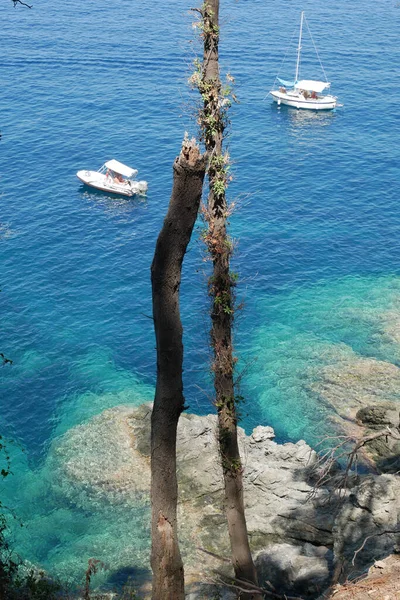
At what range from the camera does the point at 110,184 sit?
180ft

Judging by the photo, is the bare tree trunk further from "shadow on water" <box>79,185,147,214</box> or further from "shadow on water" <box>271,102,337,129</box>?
"shadow on water" <box>271,102,337,129</box>

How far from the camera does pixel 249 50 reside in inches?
3155

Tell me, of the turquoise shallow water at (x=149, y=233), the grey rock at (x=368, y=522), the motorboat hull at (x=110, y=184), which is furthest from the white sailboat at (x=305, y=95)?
the grey rock at (x=368, y=522)

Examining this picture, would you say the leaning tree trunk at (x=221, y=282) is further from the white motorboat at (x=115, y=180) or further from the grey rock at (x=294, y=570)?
the white motorboat at (x=115, y=180)

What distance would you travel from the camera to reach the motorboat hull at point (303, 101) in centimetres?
6950

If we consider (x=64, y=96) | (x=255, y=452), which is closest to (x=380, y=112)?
(x=64, y=96)

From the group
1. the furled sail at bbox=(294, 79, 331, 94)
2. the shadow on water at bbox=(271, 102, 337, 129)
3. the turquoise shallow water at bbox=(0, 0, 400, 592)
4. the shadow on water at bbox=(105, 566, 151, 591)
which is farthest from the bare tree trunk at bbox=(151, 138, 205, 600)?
the furled sail at bbox=(294, 79, 331, 94)

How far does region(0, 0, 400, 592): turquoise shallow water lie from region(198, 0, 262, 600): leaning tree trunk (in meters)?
0.55

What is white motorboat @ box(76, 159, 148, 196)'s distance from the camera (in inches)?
2111

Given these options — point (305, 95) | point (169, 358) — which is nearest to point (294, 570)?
point (169, 358)

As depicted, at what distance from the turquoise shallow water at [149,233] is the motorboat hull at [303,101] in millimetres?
1047

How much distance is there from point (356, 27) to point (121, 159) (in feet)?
152

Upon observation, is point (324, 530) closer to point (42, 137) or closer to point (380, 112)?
point (42, 137)

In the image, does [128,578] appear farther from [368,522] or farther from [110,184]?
[110,184]
